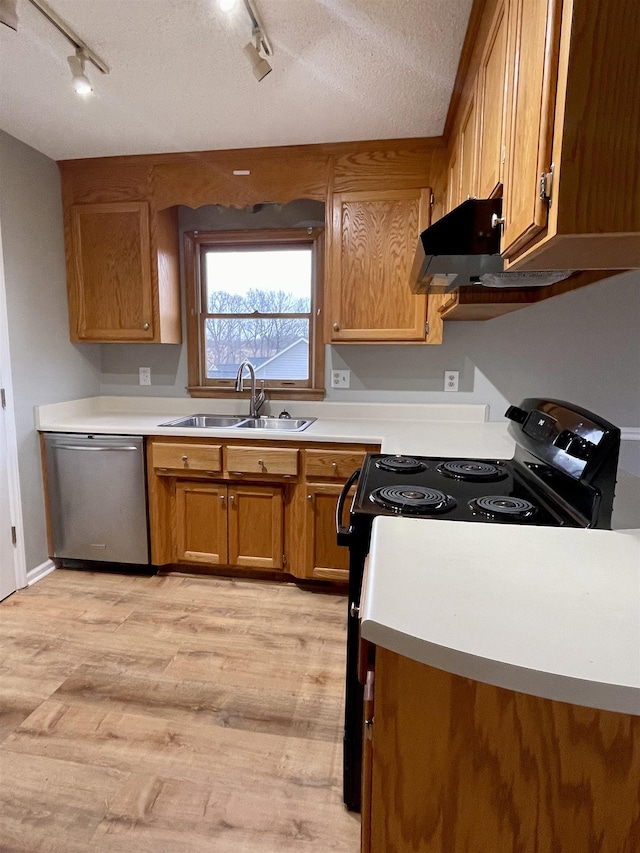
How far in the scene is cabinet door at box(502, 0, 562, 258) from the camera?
881 mm

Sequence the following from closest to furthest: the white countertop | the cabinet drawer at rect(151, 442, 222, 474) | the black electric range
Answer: the white countertop
the black electric range
the cabinet drawer at rect(151, 442, 222, 474)

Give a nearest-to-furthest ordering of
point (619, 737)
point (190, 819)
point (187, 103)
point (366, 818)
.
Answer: point (619, 737) → point (366, 818) → point (190, 819) → point (187, 103)

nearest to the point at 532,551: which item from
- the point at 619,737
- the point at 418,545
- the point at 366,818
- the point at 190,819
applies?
the point at 418,545

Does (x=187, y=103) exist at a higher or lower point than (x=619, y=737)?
higher

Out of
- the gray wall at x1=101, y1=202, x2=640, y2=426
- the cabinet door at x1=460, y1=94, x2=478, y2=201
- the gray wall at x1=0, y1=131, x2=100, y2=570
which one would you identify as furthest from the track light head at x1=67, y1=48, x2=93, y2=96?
the cabinet door at x1=460, y1=94, x2=478, y2=201

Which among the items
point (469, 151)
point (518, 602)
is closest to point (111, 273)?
point (469, 151)

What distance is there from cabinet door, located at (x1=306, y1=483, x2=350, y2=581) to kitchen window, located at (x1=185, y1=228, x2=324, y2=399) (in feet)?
2.42

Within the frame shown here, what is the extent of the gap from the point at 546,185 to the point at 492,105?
28.0 inches

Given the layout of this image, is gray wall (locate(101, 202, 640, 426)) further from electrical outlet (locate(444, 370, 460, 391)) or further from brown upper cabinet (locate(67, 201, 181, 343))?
brown upper cabinet (locate(67, 201, 181, 343))

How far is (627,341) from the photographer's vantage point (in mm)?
2492

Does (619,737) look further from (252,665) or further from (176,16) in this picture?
(176,16)

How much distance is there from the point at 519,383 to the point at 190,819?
245cm

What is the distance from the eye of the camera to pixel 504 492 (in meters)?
1.42

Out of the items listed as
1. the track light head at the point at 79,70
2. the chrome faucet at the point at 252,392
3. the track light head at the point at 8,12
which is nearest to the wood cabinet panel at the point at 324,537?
the chrome faucet at the point at 252,392
